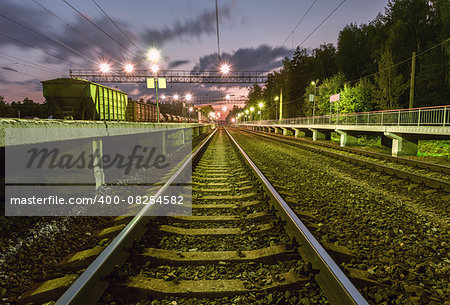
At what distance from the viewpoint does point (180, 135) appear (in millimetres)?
18406

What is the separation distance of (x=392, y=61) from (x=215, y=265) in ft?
134

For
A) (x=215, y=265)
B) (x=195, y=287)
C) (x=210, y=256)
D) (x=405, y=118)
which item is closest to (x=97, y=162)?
(x=210, y=256)

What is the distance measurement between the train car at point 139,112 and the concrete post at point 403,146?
20.9 metres

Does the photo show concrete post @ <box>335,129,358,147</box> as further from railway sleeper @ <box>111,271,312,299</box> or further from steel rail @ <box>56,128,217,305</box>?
steel rail @ <box>56,128,217,305</box>

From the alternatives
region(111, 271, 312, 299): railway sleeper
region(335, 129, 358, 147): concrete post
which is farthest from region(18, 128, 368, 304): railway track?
region(335, 129, 358, 147): concrete post

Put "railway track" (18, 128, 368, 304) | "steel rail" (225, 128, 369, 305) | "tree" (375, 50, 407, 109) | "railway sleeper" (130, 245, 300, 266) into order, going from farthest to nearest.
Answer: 1. "tree" (375, 50, 407, 109)
2. "railway sleeper" (130, 245, 300, 266)
3. "railway track" (18, 128, 368, 304)
4. "steel rail" (225, 128, 369, 305)

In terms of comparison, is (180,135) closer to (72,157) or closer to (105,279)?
(72,157)

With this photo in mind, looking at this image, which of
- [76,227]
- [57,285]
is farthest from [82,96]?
[57,285]

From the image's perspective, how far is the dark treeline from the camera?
34.0m

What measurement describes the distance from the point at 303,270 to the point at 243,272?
23.6 inches

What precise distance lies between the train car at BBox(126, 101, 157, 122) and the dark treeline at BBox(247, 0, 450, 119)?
21.6 meters

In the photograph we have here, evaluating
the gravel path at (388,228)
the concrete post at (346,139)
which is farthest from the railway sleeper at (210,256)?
the concrete post at (346,139)

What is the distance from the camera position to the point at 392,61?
32781 mm

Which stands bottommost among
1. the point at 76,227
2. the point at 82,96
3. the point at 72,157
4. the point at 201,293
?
the point at 76,227
